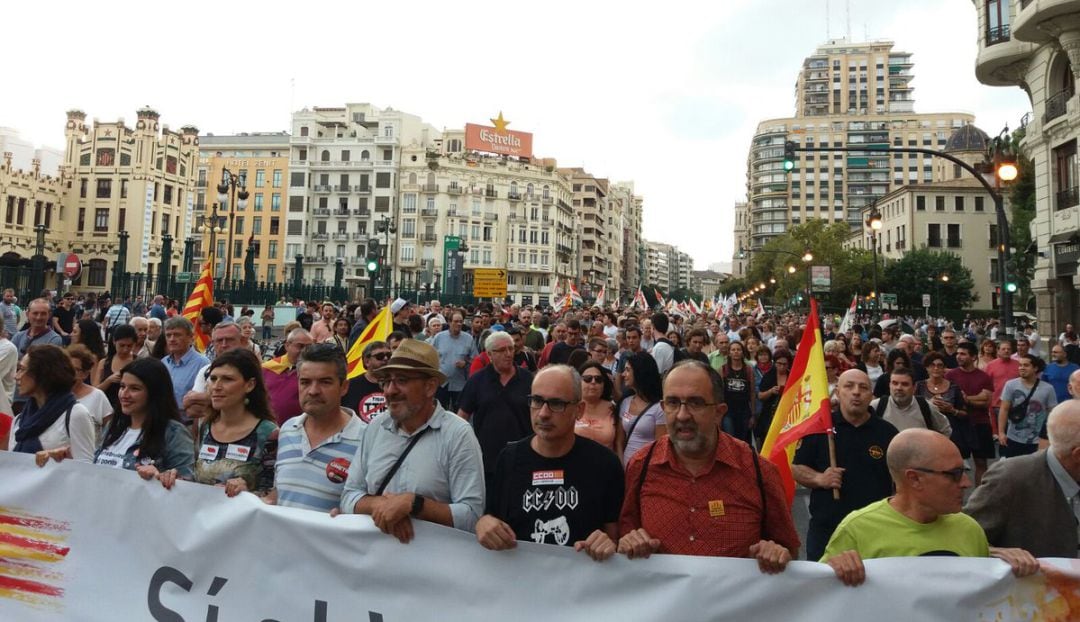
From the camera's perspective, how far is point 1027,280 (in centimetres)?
4188

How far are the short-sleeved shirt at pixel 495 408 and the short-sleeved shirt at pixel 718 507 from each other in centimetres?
285

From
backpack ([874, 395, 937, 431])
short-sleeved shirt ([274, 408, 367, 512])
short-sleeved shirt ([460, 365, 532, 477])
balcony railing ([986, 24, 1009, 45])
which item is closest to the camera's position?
short-sleeved shirt ([274, 408, 367, 512])

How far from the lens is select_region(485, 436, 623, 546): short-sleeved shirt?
10.0 feet

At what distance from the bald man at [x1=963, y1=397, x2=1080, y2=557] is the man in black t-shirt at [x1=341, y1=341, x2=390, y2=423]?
14.3 ft

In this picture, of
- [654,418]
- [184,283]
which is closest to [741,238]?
[184,283]

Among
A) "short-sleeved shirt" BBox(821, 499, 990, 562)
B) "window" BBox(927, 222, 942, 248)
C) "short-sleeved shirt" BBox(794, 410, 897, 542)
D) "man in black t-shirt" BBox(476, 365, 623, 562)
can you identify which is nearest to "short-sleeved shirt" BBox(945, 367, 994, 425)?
"short-sleeved shirt" BBox(794, 410, 897, 542)

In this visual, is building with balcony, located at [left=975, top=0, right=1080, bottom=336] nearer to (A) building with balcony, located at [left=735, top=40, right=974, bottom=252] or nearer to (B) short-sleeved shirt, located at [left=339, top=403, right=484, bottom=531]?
(B) short-sleeved shirt, located at [left=339, top=403, right=484, bottom=531]

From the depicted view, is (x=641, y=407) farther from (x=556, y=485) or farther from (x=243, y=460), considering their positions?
(x=243, y=460)

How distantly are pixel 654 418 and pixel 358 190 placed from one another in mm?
88918

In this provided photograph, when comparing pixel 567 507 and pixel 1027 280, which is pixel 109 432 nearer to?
pixel 567 507

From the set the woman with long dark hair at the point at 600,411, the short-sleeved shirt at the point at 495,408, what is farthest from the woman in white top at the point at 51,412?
the woman with long dark hair at the point at 600,411

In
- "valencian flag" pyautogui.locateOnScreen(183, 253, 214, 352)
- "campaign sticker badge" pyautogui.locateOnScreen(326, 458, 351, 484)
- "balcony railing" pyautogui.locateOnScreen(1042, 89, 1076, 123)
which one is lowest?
"campaign sticker badge" pyautogui.locateOnScreen(326, 458, 351, 484)

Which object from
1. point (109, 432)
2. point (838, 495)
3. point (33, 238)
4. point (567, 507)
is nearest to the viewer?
point (567, 507)

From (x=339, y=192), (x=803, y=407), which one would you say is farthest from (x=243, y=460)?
(x=339, y=192)
